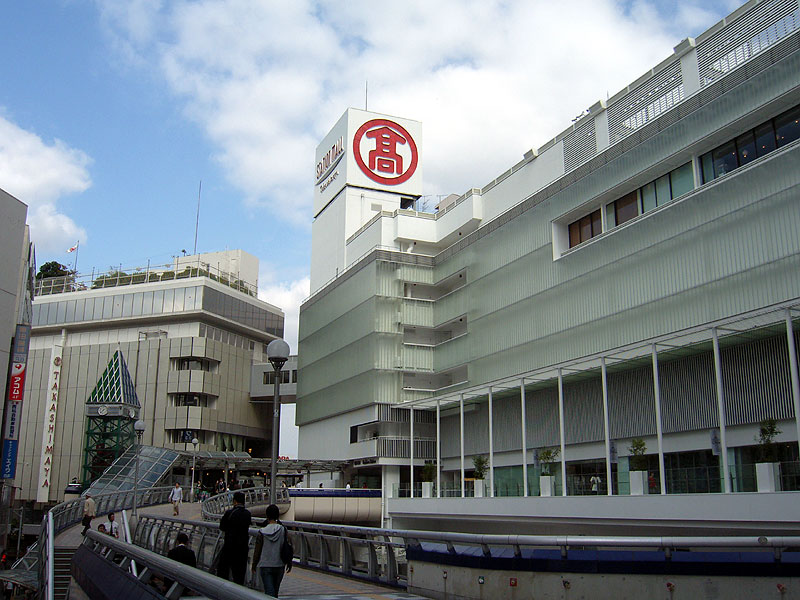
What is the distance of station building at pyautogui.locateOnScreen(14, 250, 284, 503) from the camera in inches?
2884

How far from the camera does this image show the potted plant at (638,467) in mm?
30803

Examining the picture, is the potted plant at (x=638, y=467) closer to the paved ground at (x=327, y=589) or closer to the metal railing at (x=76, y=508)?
the paved ground at (x=327, y=589)

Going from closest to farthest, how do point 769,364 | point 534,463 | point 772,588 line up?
1. point 772,588
2. point 769,364
3. point 534,463

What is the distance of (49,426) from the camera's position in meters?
74.8

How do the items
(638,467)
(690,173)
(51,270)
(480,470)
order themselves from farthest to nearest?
(51,270)
(480,470)
(690,173)
(638,467)

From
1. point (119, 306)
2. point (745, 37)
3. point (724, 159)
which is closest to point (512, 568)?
point (724, 159)

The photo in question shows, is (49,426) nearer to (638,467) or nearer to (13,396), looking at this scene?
(13,396)

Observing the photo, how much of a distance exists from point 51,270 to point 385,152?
56.7 meters

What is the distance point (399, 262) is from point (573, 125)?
17861mm

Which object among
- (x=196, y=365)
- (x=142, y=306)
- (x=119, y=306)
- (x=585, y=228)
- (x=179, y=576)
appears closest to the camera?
(x=179, y=576)

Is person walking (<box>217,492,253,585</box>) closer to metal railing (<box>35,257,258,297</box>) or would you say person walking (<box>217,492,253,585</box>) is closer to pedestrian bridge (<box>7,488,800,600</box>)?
pedestrian bridge (<box>7,488,800,600</box>)

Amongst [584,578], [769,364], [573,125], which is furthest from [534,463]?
[584,578]

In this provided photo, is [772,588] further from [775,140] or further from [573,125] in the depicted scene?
[573,125]

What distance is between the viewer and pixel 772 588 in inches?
391
